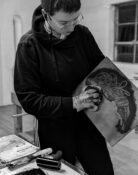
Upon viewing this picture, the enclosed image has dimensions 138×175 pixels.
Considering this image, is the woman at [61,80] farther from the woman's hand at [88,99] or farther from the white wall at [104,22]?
the white wall at [104,22]

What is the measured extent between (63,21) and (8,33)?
11.5ft

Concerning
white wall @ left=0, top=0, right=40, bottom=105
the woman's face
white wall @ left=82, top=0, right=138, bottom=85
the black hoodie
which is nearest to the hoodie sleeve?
the black hoodie

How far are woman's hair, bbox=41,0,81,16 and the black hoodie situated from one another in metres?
0.11

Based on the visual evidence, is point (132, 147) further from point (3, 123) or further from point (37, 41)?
point (37, 41)

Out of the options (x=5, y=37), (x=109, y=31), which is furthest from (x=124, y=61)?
(x=5, y=37)

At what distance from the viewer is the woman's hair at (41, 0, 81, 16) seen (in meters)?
Answer: 0.78

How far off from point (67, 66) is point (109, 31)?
3147 mm

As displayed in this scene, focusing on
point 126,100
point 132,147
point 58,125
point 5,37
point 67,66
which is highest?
point 5,37

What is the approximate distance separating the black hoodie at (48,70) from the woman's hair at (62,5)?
11 centimetres

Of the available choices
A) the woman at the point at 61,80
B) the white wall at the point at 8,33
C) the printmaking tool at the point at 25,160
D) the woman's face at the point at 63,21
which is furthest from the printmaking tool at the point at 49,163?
the white wall at the point at 8,33

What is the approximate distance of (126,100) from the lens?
35.8 inches

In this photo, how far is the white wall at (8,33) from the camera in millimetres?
4082

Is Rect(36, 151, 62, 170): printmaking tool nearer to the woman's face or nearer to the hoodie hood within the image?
the hoodie hood

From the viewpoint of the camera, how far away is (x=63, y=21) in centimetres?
84
